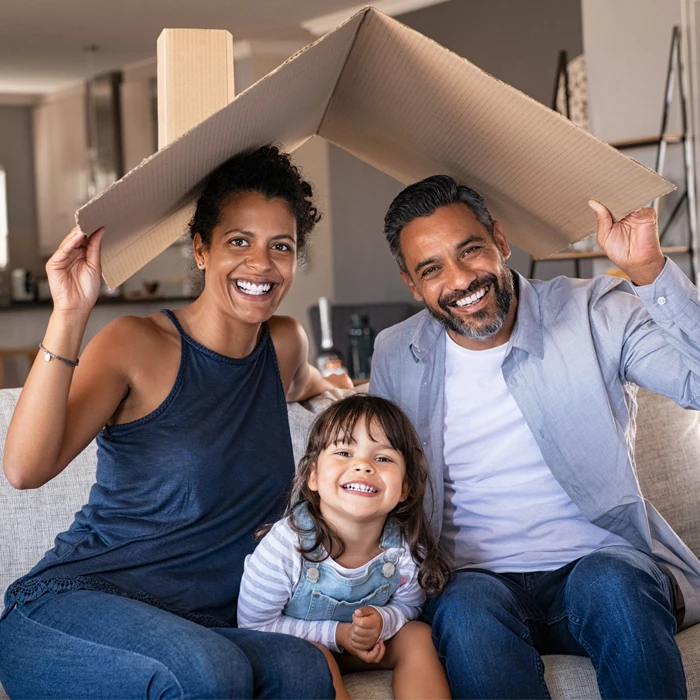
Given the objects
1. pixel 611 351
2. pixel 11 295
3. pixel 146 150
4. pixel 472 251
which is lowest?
pixel 611 351

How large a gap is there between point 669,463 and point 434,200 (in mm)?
863

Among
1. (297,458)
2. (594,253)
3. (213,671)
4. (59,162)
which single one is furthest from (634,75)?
(59,162)

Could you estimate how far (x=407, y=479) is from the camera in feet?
5.57

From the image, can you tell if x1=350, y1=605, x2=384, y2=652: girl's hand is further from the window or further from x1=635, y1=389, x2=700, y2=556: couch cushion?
the window

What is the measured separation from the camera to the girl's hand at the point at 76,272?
1.42m

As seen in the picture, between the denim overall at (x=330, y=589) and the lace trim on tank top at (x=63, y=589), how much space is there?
0.19 m

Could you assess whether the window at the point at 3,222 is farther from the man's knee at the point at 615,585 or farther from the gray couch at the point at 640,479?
the man's knee at the point at 615,585

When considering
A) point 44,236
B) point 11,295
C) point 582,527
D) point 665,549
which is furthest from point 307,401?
point 44,236

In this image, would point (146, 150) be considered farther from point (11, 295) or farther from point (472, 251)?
point (472, 251)

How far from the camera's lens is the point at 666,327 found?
1587mm

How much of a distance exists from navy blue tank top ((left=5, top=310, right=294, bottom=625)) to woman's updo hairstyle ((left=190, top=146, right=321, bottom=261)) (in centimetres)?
23

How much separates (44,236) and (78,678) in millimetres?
8172

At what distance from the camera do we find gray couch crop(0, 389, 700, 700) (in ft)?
5.20

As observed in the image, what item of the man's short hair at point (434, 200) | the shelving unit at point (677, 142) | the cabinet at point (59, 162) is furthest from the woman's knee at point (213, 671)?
the cabinet at point (59, 162)
